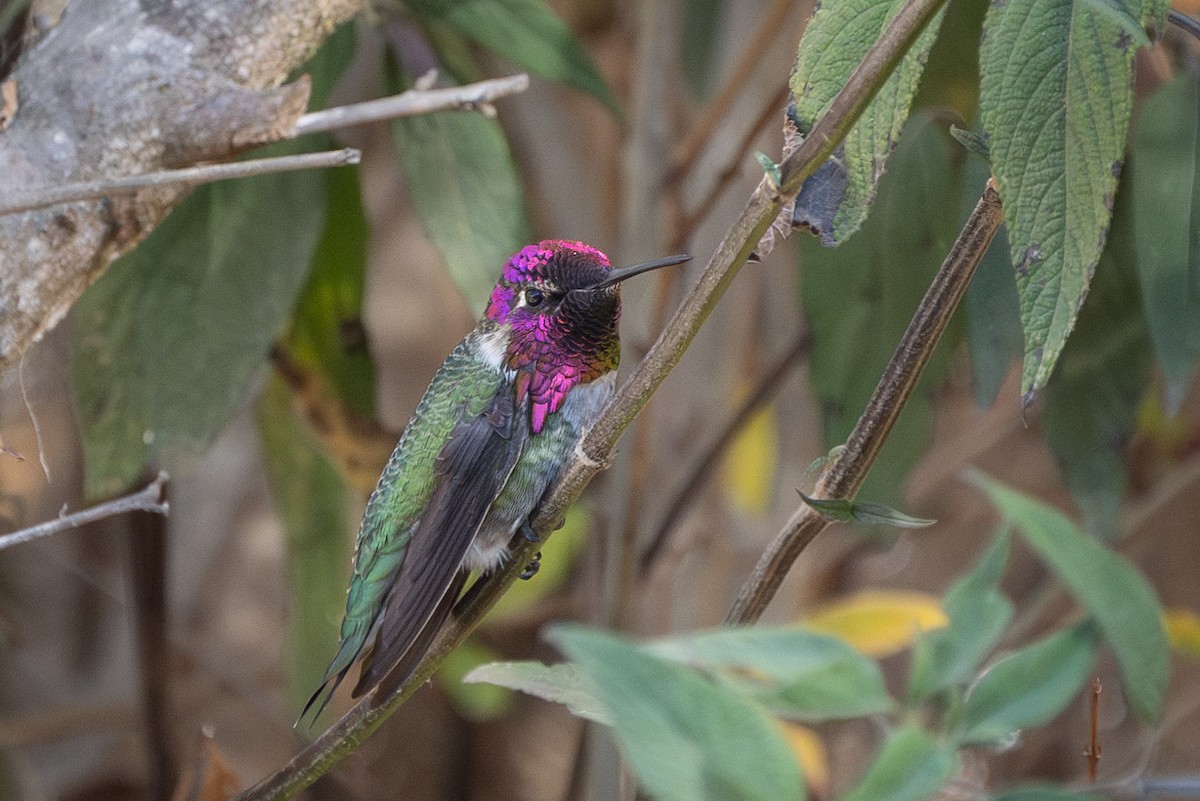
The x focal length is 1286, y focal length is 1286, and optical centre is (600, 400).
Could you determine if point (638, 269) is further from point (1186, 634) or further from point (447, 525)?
point (1186, 634)

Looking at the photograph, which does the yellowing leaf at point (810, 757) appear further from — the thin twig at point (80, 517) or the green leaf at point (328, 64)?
the thin twig at point (80, 517)

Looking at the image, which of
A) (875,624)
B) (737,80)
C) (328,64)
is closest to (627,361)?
(737,80)

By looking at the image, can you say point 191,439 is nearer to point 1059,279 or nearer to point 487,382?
point 487,382

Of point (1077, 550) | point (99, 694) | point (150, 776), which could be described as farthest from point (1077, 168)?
point (99, 694)

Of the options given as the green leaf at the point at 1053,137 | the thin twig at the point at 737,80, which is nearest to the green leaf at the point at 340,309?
the thin twig at the point at 737,80

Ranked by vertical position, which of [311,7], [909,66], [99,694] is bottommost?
[99,694]

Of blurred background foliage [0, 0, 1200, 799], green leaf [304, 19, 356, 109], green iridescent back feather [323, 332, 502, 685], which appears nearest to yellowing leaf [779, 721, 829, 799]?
blurred background foliage [0, 0, 1200, 799]
